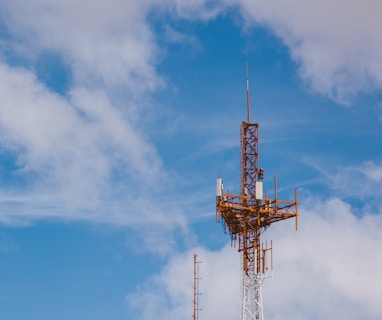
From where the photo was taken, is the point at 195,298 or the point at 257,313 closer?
the point at 257,313

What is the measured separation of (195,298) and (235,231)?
39.6ft

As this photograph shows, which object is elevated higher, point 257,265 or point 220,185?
point 220,185

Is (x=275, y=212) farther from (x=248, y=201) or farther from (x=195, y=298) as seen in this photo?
(x=195, y=298)

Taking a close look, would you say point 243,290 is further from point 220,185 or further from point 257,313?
point 220,185

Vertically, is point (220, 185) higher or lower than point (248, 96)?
lower

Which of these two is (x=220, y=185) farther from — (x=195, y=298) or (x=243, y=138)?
(x=195, y=298)

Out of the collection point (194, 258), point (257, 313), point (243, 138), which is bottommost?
point (257, 313)

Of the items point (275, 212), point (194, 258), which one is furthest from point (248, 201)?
point (194, 258)

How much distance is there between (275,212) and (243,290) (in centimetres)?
1107

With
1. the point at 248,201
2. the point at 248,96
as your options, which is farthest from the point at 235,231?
the point at 248,96

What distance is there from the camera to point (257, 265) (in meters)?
144

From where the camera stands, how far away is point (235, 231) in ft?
481

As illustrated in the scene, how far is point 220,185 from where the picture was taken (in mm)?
143875

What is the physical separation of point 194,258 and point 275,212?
15.4m
